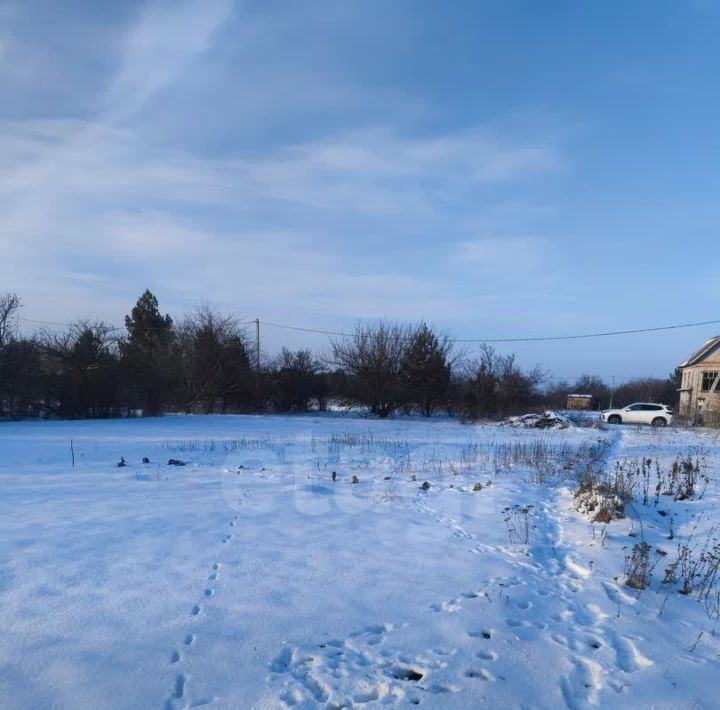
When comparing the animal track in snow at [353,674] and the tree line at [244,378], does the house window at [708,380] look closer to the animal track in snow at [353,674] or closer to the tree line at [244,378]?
the tree line at [244,378]

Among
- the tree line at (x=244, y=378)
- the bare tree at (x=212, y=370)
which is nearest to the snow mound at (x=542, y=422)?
the tree line at (x=244, y=378)

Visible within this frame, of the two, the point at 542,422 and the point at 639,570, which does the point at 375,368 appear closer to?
the point at 542,422

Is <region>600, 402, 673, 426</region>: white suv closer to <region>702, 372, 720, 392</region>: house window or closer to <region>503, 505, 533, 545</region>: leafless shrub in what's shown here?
<region>702, 372, 720, 392</region>: house window

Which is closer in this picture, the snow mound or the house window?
the snow mound

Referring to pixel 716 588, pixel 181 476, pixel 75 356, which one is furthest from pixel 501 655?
pixel 75 356

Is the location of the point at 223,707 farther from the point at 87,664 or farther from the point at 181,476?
the point at 181,476

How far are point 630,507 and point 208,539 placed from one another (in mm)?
5234

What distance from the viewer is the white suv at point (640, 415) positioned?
28875 millimetres

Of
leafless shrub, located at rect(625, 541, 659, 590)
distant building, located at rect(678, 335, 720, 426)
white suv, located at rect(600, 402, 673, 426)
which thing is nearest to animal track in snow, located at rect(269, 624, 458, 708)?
leafless shrub, located at rect(625, 541, 659, 590)

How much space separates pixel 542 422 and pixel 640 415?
9.55m

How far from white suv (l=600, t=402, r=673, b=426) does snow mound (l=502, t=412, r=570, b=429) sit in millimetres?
7571

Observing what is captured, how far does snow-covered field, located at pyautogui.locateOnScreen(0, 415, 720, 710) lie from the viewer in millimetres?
3025

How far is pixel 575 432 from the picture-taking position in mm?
20422

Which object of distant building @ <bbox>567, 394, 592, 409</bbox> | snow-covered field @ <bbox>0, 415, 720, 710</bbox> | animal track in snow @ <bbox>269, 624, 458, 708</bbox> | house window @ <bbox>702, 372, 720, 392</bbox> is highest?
house window @ <bbox>702, 372, 720, 392</bbox>
